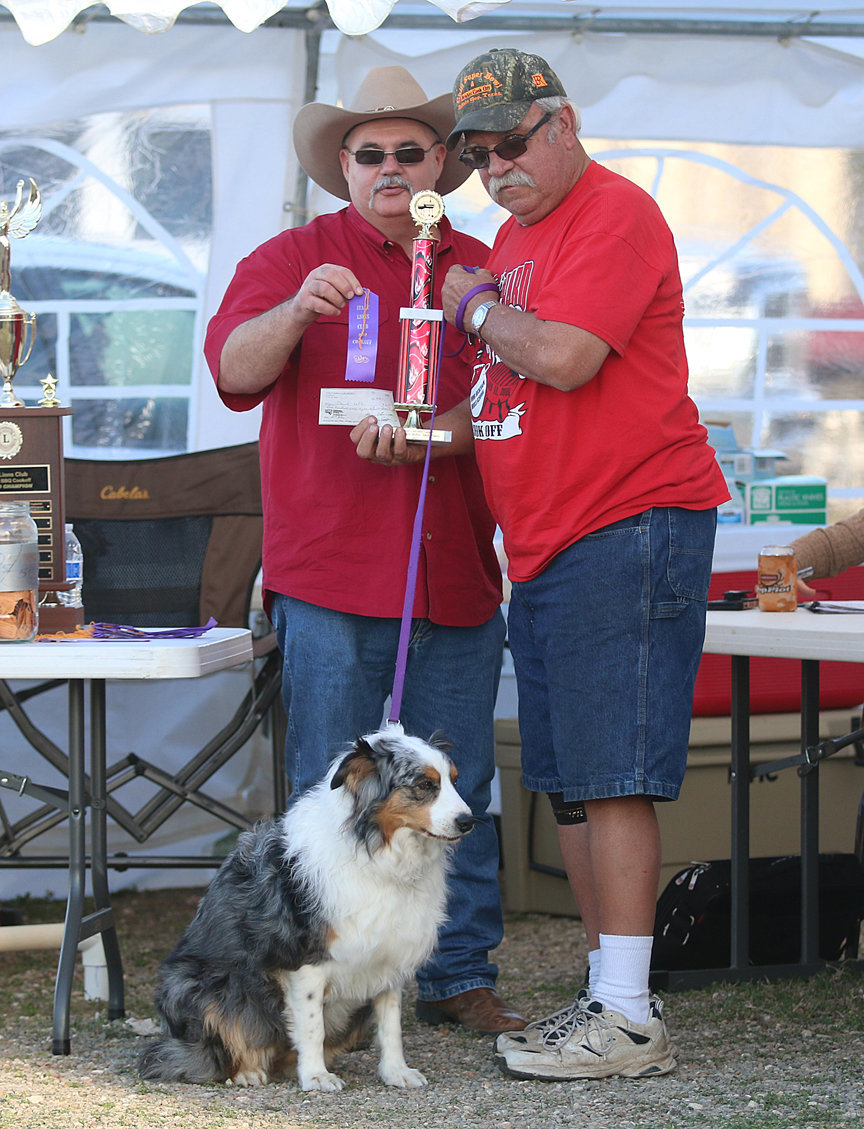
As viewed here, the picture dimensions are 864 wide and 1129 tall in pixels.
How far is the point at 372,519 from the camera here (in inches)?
120

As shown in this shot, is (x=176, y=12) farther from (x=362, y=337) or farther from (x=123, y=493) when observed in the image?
(x=123, y=493)

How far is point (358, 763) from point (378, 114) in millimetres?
1554

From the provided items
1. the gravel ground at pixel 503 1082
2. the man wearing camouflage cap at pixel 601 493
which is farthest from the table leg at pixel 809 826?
the man wearing camouflage cap at pixel 601 493

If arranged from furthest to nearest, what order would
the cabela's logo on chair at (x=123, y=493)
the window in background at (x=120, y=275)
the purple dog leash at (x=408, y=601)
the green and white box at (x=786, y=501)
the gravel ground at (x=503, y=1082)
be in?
1. the green and white box at (x=786, y=501)
2. the window in background at (x=120, y=275)
3. the cabela's logo on chair at (x=123, y=493)
4. the purple dog leash at (x=408, y=601)
5. the gravel ground at (x=503, y=1082)

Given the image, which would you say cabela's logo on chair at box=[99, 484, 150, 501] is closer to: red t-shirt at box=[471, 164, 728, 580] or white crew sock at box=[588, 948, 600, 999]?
red t-shirt at box=[471, 164, 728, 580]

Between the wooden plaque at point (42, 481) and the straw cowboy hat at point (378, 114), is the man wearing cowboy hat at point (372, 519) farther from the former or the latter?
the wooden plaque at point (42, 481)

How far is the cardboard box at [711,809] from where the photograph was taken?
4164 millimetres

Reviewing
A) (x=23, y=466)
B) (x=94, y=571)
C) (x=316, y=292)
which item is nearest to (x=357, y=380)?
(x=316, y=292)

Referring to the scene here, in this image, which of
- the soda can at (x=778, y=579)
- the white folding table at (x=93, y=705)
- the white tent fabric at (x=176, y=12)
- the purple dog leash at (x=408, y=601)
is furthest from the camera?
the white tent fabric at (x=176, y=12)

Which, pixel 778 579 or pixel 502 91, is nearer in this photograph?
pixel 502 91

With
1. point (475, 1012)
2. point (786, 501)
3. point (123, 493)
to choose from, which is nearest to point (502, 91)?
point (475, 1012)

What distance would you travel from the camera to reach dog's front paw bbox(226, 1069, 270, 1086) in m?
2.69

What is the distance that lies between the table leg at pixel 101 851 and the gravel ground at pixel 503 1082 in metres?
0.09

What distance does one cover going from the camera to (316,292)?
2.75 meters
